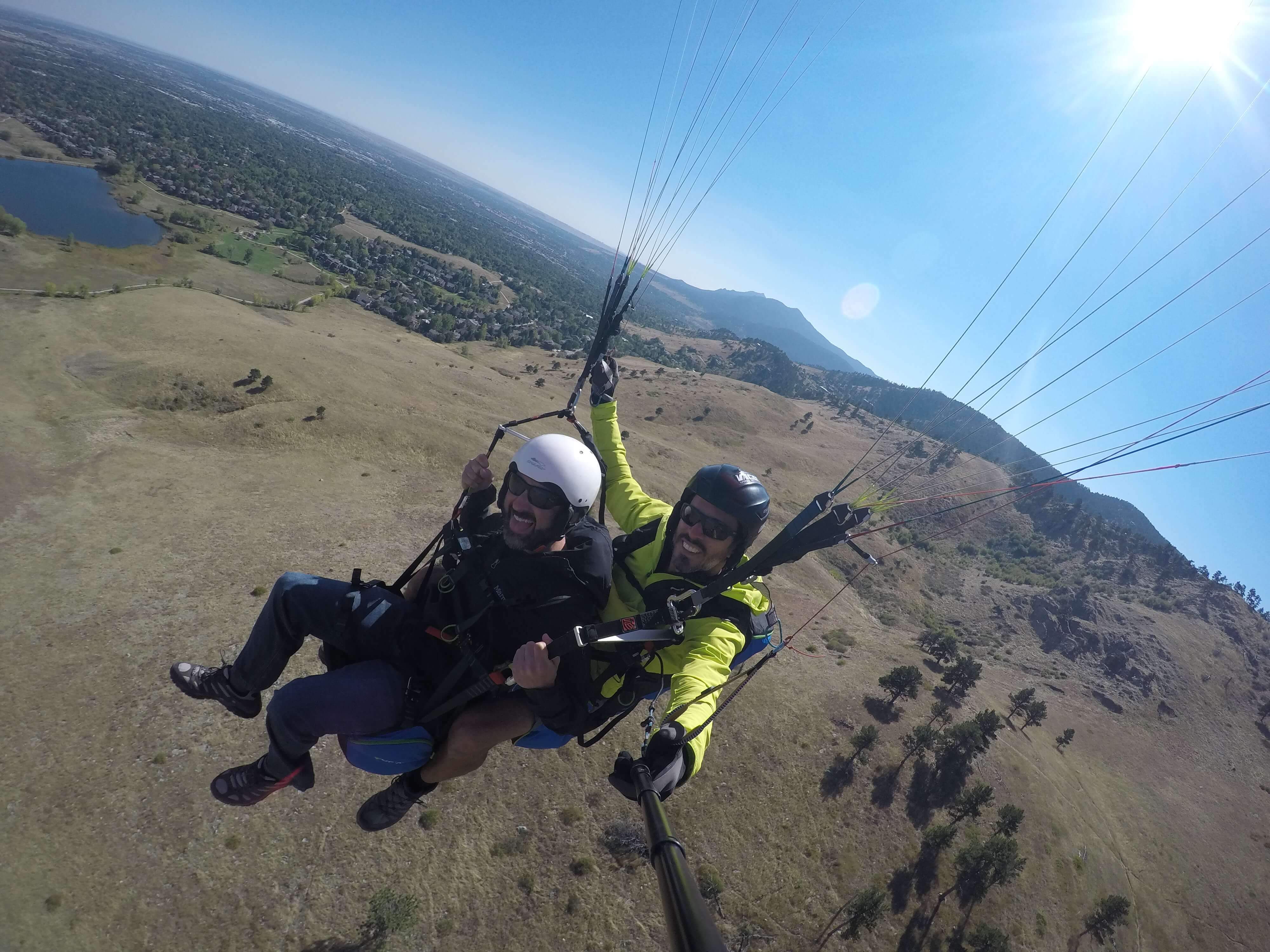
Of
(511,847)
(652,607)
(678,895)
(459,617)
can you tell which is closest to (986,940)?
(511,847)

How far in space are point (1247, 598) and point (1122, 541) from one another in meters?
24.9

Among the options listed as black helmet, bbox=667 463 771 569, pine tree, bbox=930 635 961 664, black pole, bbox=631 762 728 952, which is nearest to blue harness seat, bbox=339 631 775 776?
black helmet, bbox=667 463 771 569

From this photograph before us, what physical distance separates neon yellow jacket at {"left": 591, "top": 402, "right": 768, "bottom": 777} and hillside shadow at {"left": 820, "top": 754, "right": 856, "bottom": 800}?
1910 cm

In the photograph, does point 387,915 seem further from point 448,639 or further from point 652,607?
point 652,607

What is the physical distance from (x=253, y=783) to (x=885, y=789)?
946 inches

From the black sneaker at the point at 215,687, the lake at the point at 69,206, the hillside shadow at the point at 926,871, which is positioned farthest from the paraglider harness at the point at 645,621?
the lake at the point at 69,206

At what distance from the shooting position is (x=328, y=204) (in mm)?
162500

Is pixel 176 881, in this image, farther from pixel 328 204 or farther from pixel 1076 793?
pixel 328 204

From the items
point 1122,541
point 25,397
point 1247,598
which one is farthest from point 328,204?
point 1247,598

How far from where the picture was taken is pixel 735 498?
17.8 ft

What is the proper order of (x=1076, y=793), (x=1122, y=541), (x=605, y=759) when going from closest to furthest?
(x=605, y=759)
(x=1076, y=793)
(x=1122, y=541)

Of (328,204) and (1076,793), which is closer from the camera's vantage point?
(1076,793)

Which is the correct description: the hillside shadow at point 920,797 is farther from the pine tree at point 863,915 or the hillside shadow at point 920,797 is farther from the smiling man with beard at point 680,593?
the smiling man with beard at point 680,593

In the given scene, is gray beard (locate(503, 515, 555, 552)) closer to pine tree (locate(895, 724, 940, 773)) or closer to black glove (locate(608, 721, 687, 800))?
black glove (locate(608, 721, 687, 800))
